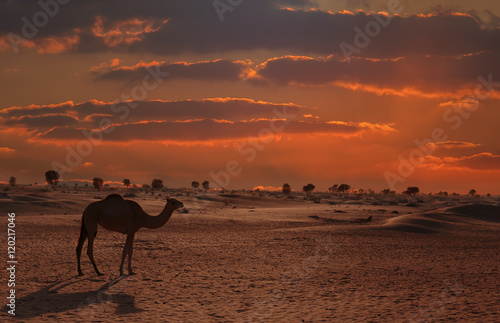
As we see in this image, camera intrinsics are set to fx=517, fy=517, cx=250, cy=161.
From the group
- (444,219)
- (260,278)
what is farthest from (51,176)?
(260,278)

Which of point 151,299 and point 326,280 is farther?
point 326,280

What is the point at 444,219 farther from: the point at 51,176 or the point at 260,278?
the point at 51,176

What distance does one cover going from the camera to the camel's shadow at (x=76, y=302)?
12.9m

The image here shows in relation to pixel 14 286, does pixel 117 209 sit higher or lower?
higher

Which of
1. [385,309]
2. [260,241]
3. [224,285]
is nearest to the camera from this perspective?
[385,309]

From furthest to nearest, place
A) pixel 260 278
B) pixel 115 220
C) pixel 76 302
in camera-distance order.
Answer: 1. pixel 260 278
2. pixel 115 220
3. pixel 76 302

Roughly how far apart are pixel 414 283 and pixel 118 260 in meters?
11.5

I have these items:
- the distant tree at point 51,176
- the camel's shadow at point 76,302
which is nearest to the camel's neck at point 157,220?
the camel's shadow at point 76,302

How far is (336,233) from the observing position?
33406mm

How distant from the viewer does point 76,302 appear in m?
13.9

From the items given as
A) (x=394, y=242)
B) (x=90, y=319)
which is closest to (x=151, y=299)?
(x=90, y=319)

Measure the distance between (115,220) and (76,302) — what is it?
4.26 meters

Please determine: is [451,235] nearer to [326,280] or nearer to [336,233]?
[336,233]

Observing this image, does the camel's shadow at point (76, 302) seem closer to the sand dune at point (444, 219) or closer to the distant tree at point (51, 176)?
the sand dune at point (444, 219)
